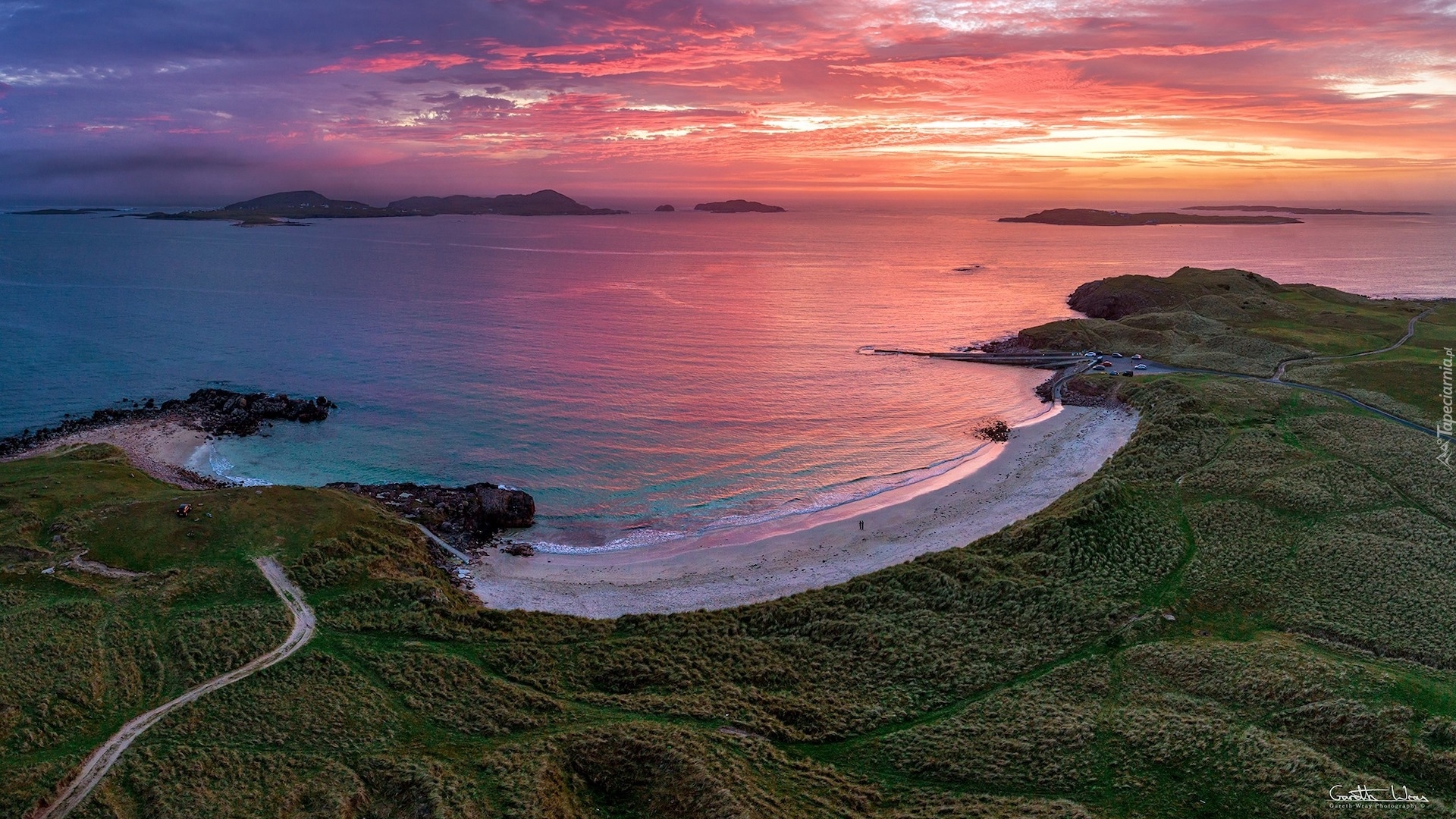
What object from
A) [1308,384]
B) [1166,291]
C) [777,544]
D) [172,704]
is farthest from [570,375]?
[1166,291]

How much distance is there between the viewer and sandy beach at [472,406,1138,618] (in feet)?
127

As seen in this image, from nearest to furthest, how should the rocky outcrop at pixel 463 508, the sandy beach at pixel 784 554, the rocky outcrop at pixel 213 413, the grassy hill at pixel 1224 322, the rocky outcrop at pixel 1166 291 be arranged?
the sandy beach at pixel 784 554 → the rocky outcrop at pixel 463 508 → the rocky outcrop at pixel 213 413 → the grassy hill at pixel 1224 322 → the rocky outcrop at pixel 1166 291

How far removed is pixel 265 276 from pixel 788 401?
5500 inches

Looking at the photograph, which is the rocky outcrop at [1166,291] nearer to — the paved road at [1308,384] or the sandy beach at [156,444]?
Answer: the paved road at [1308,384]

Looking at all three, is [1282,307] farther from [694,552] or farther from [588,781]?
[588,781]

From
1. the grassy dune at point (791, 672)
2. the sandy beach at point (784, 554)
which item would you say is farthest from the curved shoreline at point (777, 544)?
the grassy dune at point (791, 672)

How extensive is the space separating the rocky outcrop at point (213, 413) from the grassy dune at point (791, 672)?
19768 mm

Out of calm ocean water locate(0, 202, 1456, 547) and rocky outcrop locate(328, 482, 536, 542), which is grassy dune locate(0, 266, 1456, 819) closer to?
rocky outcrop locate(328, 482, 536, 542)

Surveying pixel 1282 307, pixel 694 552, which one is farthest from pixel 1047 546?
pixel 1282 307

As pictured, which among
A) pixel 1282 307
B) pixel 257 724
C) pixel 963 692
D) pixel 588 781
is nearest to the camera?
pixel 588 781

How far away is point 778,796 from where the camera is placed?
24312 millimetres

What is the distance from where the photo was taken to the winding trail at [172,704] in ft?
76.5

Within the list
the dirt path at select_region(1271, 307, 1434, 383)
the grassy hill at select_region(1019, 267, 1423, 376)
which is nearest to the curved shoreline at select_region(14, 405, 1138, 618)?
the dirt path at select_region(1271, 307, 1434, 383)

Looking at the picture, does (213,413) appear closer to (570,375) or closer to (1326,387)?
(570,375)
